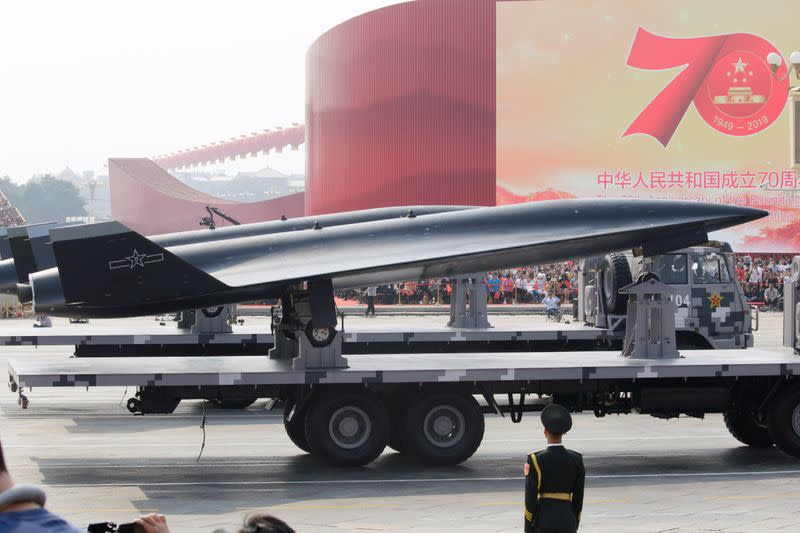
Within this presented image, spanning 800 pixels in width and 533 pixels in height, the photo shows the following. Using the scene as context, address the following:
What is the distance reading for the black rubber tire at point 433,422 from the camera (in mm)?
13766

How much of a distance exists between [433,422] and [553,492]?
6325 millimetres

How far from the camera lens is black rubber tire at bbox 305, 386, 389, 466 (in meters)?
13.6

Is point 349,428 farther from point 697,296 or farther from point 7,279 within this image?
point 697,296

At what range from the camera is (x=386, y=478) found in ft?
43.5

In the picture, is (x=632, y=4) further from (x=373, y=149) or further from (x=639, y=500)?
(x=639, y=500)

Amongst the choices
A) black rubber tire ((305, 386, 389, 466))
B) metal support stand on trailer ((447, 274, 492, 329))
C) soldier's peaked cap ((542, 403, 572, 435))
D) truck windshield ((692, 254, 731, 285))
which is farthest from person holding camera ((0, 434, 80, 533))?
truck windshield ((692, 254, 731, 285))

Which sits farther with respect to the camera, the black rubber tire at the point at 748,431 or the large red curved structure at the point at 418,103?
the large red curved structure at the point at 418,103

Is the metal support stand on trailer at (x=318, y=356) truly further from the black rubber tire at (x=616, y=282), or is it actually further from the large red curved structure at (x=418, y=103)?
the large red curved structure at (x=418, y=103)

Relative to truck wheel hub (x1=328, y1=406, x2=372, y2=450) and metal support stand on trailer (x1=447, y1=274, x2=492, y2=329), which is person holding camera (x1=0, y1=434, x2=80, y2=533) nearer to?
truck wheel hub (x1=328, y1=406, x2=372, y2=450)

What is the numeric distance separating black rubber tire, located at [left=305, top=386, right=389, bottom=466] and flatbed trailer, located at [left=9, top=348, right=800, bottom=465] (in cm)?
1

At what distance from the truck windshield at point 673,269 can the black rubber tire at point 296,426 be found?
8.63 metres

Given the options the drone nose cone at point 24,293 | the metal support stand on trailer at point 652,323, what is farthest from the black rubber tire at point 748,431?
the drone nose cone at point 24,293

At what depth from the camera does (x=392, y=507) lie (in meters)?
11.6

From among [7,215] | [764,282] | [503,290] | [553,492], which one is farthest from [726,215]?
[7,215]
